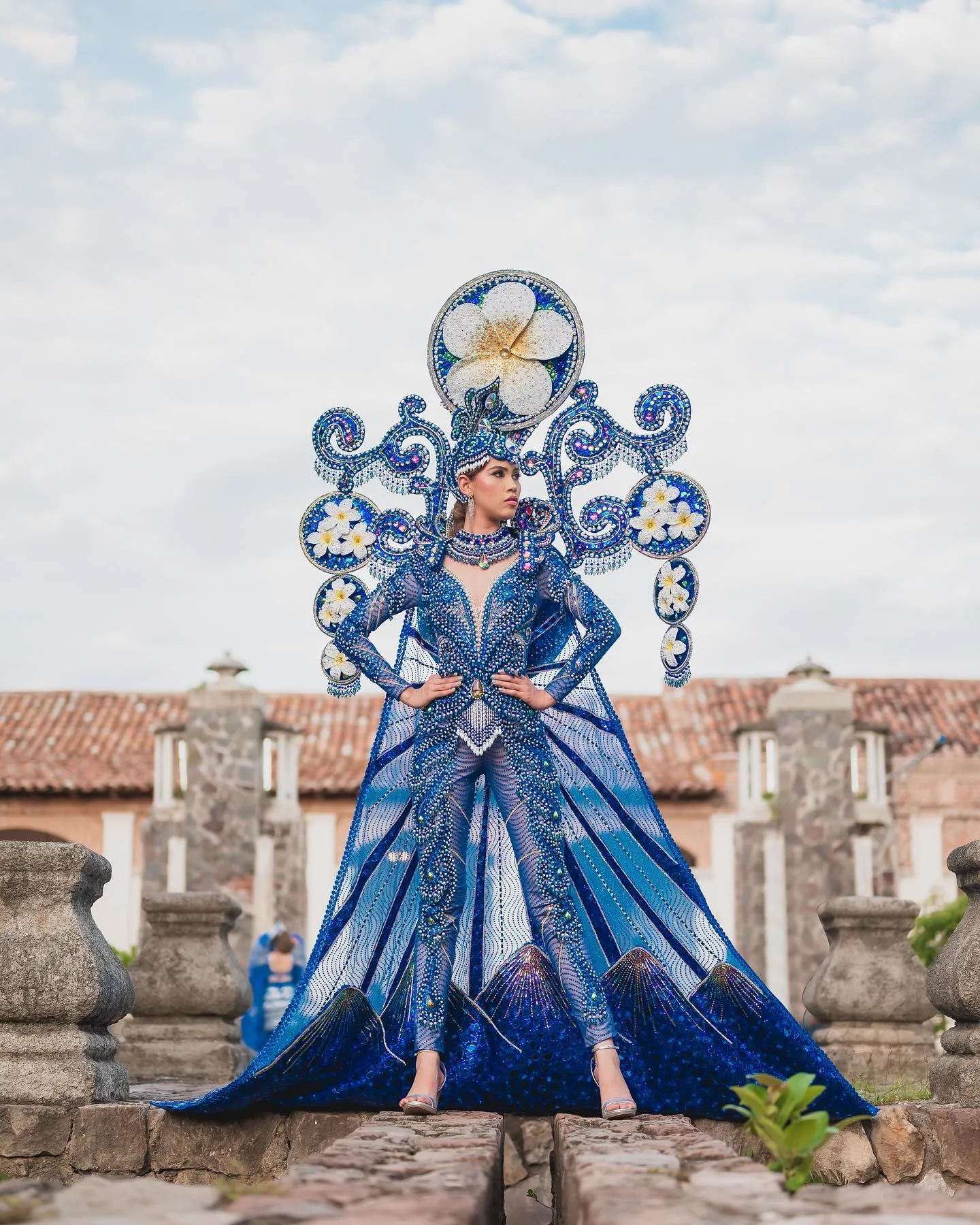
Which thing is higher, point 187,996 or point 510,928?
point 510,928

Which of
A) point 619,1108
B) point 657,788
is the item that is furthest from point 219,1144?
point 657,788

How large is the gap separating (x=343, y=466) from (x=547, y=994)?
197cm

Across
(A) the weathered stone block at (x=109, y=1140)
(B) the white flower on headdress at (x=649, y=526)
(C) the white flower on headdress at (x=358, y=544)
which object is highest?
(B) the white flower on headdress at (x=649, y=526)

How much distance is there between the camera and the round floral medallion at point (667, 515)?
523cm

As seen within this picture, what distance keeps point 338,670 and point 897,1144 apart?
2336mm

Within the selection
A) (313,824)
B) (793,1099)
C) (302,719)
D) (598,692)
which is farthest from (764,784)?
(793,1099)

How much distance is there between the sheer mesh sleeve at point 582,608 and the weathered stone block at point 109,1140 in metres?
1.89

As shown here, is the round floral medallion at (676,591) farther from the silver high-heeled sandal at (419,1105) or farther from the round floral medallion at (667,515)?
the silver high-heeled sandal at (419,1105)

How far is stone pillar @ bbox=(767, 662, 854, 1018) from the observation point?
55.9 feet

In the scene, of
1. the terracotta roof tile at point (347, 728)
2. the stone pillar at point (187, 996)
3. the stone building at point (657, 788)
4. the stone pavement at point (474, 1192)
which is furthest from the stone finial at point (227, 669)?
the stone pavement at point (474, 1192)

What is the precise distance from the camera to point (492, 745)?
4.78m

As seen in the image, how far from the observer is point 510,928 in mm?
4965

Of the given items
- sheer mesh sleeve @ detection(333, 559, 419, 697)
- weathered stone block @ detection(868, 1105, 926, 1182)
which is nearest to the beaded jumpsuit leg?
sheer mesh sleeve @ detection(333, 559, 419, 697)

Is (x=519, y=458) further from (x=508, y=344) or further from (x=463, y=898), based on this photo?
(x=463, y=898)
